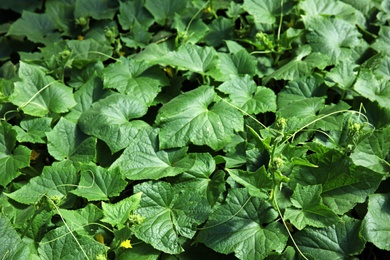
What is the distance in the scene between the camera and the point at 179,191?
2.67m

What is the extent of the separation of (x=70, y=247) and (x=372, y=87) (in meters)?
1.80

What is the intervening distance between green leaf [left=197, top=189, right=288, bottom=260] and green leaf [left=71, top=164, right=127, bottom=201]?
0.49 m

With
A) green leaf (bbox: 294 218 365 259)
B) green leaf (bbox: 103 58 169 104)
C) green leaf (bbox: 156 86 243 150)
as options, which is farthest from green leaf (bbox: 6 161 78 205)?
green leaf (bbox: 294 218 365 259)

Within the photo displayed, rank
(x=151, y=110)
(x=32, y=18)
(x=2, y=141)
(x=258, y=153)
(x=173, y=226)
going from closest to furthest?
(x=173, y=226) < (x=258, y=153) < (x=2, y=141) < (x=151, y=110) < (x=32, y=18)

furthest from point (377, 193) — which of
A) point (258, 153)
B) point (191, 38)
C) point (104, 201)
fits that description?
point (191, 38)

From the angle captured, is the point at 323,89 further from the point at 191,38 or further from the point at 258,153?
the point at 191,38

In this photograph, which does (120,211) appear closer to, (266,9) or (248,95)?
(248,95)

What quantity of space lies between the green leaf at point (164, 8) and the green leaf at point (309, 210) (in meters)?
1.84

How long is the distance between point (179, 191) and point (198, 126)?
1.18 feet

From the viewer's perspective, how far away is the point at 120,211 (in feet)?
8.30

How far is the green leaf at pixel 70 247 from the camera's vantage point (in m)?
2.43

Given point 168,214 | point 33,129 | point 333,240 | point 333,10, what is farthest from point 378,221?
point 33,129

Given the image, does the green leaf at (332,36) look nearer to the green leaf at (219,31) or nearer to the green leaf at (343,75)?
the green leaf at (343,75)

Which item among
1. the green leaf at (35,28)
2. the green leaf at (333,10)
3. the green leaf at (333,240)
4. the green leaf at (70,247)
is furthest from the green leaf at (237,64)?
the green leaf at (35,28)
